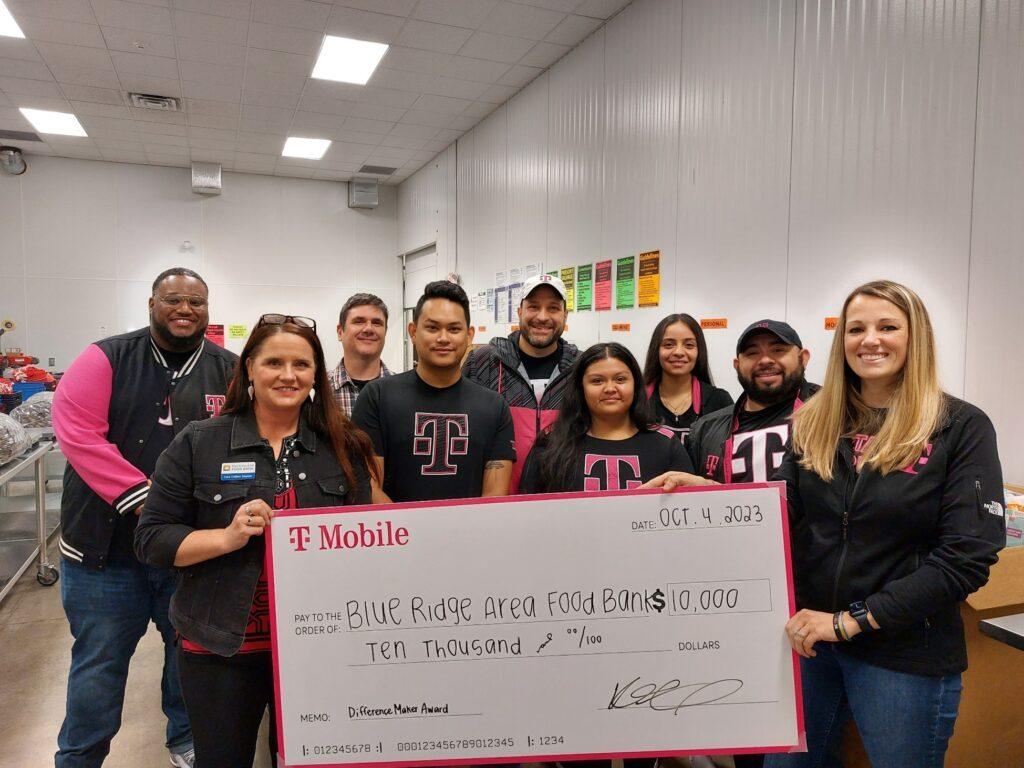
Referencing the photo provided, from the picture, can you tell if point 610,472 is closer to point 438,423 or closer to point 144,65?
point 438,423

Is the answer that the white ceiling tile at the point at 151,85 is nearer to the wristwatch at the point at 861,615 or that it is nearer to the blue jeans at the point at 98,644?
the blue jeans at the point at 98,644

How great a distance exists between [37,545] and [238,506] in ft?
12.0

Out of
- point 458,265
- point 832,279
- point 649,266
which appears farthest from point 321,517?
point 458,265

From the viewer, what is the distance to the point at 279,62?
15.4 ft

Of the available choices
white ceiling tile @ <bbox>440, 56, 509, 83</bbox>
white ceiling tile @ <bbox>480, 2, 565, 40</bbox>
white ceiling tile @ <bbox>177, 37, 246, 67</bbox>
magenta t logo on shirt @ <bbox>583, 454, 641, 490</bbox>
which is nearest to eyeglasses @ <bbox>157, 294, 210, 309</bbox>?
magenta t logo on shirt @ <bbox>583, 454, 641, 490</bbox>

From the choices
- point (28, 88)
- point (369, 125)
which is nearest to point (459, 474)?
point (369, 125)

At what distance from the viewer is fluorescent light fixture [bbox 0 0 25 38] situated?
4012 millimetres

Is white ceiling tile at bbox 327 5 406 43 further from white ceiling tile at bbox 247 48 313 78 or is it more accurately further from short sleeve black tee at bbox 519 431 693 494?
short sleeve black tee at bbox 519 431 693 494

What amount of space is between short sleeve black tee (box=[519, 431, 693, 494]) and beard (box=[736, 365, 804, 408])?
34 centimetres

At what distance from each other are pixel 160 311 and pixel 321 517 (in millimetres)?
907

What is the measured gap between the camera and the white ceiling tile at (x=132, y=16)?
12.8 ft

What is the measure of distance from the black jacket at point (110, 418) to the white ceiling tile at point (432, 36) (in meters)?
3.28

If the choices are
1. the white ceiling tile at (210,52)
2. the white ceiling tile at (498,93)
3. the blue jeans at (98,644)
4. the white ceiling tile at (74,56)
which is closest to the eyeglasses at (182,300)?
the blue jeans at (98,644)

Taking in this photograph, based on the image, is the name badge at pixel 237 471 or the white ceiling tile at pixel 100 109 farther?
the white ceiling tile at pixel 100 109
